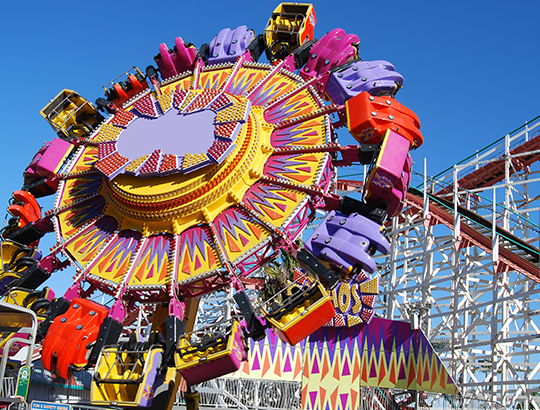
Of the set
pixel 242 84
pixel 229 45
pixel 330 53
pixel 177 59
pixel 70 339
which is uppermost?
pixel 229 45

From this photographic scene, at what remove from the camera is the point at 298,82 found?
1380 cm

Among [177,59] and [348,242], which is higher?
[177,59]

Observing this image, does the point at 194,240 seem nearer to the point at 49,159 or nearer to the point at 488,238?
the point at 49,159

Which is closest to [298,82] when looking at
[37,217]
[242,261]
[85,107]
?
Answer: [242,261]

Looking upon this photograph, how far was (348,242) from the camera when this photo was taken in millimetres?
9875

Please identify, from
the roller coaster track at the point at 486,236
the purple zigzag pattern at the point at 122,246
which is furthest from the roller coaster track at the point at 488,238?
the purple zigzag pattern at the point at 122,246

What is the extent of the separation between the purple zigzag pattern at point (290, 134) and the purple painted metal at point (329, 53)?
1.57 meters

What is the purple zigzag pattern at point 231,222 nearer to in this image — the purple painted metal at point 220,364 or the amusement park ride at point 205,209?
the amusement park ride at point 205,209

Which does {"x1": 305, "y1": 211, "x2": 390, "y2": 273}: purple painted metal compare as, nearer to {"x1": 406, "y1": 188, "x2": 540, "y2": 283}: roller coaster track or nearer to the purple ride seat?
the purple ride seat

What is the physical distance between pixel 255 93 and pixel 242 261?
477cm

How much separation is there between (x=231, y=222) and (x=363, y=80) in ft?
14.1

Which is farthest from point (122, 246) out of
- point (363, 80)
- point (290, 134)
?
point (363, 80)

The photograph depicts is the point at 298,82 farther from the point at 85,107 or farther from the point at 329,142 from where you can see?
the point at 85,107

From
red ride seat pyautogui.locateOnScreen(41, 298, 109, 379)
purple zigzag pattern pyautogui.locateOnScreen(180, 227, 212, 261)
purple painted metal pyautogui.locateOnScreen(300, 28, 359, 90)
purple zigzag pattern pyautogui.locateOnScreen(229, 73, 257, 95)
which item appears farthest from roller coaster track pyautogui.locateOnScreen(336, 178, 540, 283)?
red ride seat pyautogui.locateOnScreen(41, 298, 109, 379)
